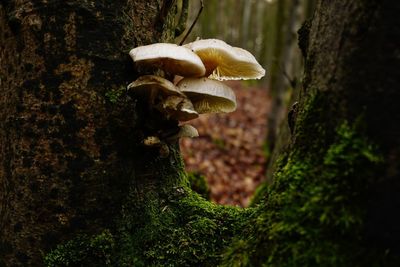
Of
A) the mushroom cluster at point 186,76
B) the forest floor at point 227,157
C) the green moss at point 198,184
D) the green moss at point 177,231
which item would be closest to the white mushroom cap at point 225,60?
the mushroom cluster at point 186,76

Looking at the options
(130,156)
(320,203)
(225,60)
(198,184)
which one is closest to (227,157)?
(198,184)

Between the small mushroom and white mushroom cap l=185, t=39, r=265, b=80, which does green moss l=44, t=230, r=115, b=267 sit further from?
white mushroom cap l=185, t=39, r=265, b=80

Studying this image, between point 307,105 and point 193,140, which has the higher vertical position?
point 307,105

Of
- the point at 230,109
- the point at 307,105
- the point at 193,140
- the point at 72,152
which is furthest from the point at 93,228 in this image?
the point at 193,140

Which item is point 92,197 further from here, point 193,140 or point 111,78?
point 193,140

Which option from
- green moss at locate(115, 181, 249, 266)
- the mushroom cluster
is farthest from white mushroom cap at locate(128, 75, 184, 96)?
green moss at locate(115, 181, 249, 266)

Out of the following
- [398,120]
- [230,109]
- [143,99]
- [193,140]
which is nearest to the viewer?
[398,120]

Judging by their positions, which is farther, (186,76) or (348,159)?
(186,76)

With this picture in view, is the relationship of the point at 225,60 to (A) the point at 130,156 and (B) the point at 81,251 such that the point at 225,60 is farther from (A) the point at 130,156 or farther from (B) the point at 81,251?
(B) the point at 81,251
